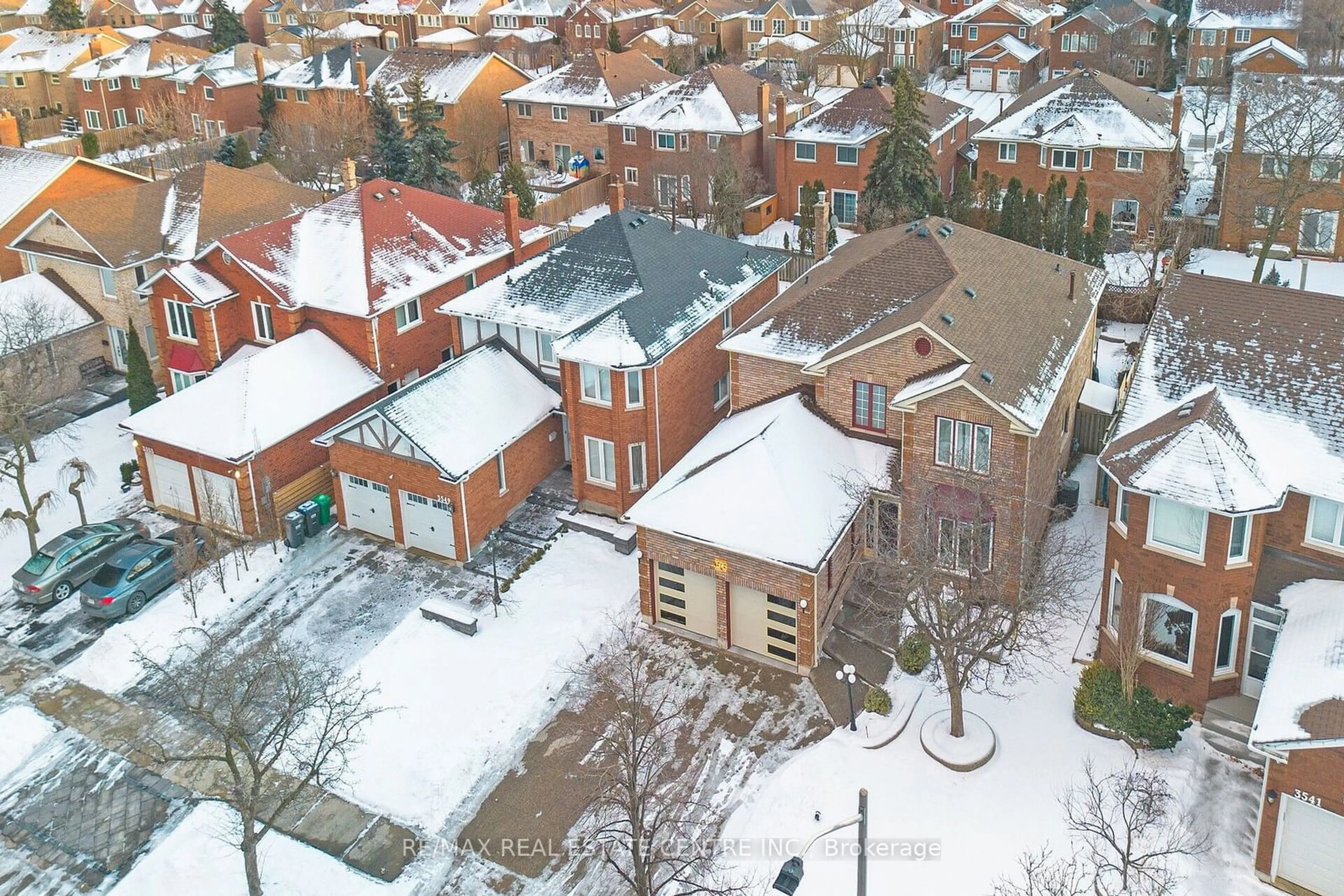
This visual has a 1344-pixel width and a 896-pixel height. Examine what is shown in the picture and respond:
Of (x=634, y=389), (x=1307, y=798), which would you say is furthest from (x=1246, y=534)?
(x=634, y=389)

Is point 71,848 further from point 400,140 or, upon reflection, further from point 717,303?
point 400,140

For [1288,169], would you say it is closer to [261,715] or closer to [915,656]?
[915,656]

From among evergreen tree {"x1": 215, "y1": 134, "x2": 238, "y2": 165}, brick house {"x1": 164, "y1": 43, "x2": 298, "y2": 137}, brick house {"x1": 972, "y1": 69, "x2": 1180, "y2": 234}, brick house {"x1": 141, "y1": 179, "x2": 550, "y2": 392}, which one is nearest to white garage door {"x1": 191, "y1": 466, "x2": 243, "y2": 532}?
brick house {"x1": 141, "y1": 179, "x2": 550, "y2": 392}

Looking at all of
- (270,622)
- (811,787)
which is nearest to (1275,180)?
(811,787)

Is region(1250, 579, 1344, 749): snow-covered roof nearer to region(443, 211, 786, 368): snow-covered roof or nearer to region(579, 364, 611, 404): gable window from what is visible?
region(443, 211, 786, 368): snow-covered roof

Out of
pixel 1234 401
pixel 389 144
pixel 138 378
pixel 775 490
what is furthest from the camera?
pixel 389 144

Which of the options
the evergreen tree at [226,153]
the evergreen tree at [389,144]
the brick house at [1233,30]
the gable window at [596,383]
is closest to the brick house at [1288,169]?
the brick house at [1233,30]
